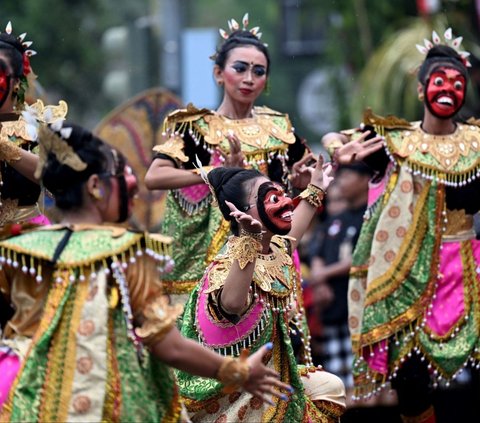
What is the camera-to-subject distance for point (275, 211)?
225 inches

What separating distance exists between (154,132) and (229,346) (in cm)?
506

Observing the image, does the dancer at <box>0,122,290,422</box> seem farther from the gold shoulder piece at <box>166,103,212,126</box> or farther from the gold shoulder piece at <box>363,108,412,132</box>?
the gold shoulder piece at <box>363,108,412,132</box>

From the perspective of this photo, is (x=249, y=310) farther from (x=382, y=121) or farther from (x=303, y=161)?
(x=382, y=121)

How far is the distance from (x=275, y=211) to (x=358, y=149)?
1.74 meters

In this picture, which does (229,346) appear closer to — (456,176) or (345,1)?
(456,176)

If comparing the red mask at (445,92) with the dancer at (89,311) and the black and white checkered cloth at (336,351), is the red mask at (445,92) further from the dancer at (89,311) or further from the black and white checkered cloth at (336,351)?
the black and white checkered cloth at (336,351)

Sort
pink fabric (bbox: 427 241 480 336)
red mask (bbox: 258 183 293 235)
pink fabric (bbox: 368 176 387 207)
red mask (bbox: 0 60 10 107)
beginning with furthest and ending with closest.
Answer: pink fabric (bbox: 368 176 387 207) < pink fabric (bbox: 427 241 480 336) < red mask (bbox: 0 60 10 107) < red mask (bbox: 258 183 293 235)

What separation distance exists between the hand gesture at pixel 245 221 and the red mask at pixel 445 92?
2.20 metres

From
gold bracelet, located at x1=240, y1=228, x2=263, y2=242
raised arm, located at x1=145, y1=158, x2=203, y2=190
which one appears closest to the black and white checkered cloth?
raised arm, located at x1=145, y1=158, x2=203, y2=190

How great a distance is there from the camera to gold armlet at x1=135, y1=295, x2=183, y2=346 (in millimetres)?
4691

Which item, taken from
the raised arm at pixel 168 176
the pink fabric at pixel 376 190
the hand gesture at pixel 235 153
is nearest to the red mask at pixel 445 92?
the pink fabric at pixel 376 190

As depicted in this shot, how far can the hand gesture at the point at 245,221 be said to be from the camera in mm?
5430

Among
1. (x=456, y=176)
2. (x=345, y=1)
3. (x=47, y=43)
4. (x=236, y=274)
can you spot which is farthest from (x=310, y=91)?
(x=236, y=274)

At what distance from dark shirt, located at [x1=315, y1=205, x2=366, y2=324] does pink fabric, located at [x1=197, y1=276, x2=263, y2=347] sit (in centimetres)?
463
